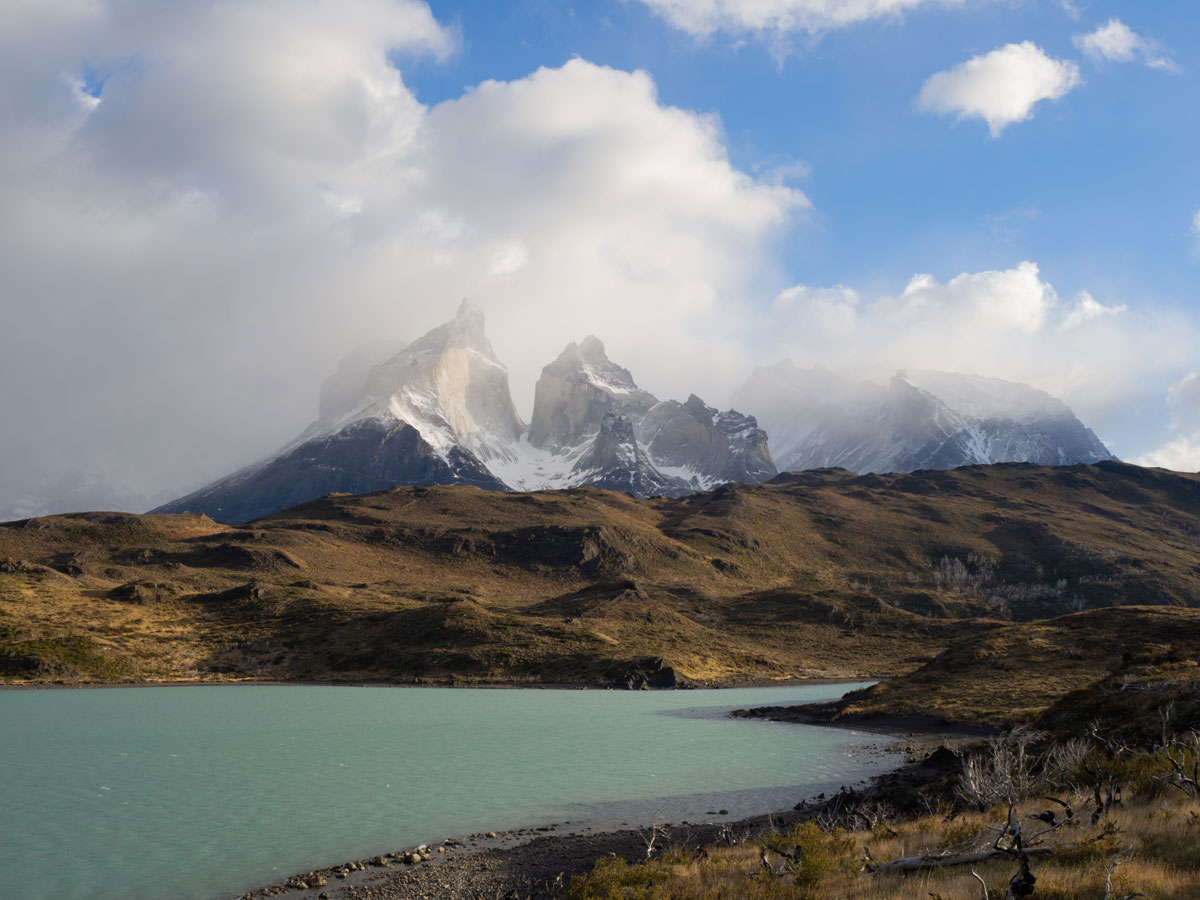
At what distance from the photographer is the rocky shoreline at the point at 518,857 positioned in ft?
65.7

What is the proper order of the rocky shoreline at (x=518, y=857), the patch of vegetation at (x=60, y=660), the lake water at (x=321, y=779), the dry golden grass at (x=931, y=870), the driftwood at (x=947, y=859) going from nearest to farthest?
the dry golden grass at (x=931, y=870) → the driftwood at (x=947, y=859) → the rocky shoreline at (x=518, y=857) → the lake water at (x=321, y=779) → the patch of vegetation at (x=60, y=660)

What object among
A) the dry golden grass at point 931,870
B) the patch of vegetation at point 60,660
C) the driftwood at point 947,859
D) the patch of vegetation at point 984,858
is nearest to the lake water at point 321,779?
the patch of vegetation at point 984,858

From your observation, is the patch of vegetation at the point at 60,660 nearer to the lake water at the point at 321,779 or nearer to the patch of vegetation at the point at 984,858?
the lake water at the point at 321,779

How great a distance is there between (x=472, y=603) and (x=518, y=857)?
100 m

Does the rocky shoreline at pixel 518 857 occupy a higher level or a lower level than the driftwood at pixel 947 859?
lower

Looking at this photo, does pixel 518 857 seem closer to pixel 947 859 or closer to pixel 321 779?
pixel 947 859

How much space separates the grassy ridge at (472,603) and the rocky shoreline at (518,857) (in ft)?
207

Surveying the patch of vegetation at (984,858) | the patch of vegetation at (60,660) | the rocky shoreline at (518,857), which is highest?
the patch of vegetation at (984,858)

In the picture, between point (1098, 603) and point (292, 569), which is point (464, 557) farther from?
point (1098, 603)

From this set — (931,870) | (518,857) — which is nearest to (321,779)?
(518,857)

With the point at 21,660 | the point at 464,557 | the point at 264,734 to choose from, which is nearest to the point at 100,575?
the point at 21,660

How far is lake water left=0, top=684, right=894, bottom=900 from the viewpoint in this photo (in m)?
23.2

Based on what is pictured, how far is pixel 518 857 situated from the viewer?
23.2 metres

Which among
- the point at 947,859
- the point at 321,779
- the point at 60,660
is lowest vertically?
the point at 60,660
